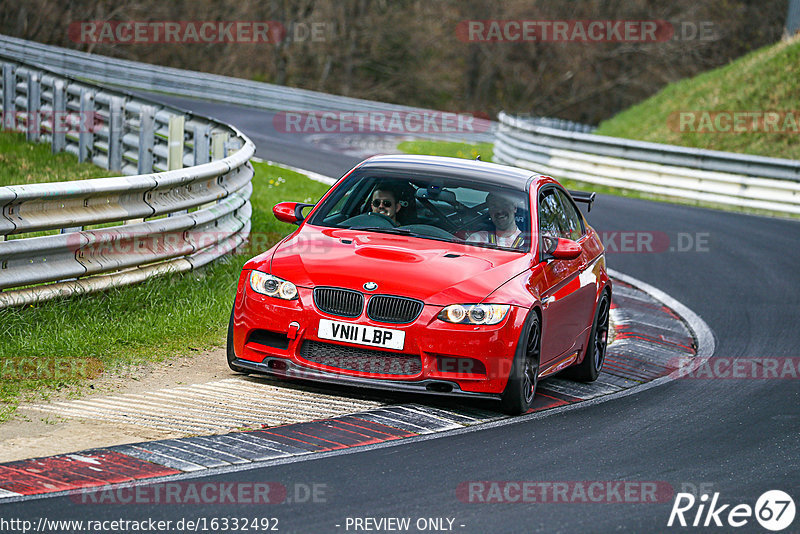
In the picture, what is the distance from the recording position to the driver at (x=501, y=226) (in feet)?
26.7

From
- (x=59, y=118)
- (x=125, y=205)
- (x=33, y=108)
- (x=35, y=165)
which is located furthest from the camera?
(x=33, y=108)

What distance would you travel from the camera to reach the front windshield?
8180mm

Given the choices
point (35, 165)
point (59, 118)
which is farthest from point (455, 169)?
point (59, 118)

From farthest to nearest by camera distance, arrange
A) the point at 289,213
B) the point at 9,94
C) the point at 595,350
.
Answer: the point at 9,94 < the point at 595,350 < the point at 289,213

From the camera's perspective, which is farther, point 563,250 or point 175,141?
point 175,141

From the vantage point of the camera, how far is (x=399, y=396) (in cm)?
759

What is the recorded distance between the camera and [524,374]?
734cm

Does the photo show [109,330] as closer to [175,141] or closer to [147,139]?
[175,141]

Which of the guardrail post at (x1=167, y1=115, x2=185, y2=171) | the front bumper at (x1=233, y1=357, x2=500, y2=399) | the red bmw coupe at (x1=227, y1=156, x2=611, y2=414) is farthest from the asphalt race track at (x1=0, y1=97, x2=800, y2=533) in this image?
the guardrail post at (x1=167, y1=115, x2=185, y2=171)

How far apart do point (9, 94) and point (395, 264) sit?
1422 centimetres

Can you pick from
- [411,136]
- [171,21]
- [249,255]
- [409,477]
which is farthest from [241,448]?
[171,21]

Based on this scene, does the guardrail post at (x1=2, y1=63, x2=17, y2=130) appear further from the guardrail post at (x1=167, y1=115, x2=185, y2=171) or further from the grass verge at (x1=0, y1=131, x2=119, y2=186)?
the guardrail post at (x1=167, y1=115, x2=185, y2=171)

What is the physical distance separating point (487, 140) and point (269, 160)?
41.1ft

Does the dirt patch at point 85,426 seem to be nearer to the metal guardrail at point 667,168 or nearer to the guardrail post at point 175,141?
the guardrail post at point 175,141
